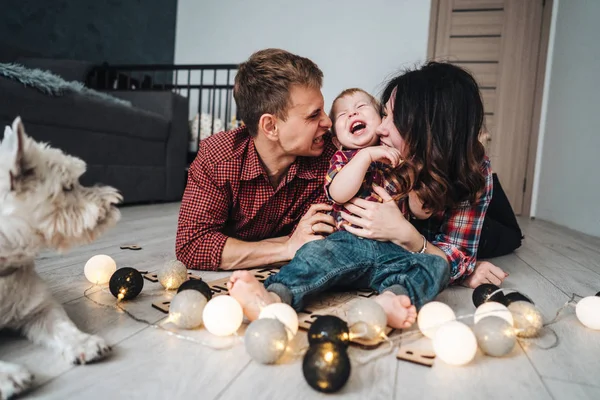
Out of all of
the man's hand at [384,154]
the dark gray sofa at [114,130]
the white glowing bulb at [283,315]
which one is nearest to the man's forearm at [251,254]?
the man's hand at [384,154]

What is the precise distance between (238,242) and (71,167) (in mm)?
638

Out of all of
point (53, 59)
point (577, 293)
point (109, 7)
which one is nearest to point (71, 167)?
point (577, 293)

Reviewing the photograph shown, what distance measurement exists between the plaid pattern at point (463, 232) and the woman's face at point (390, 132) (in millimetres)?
252

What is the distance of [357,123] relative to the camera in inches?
50.0

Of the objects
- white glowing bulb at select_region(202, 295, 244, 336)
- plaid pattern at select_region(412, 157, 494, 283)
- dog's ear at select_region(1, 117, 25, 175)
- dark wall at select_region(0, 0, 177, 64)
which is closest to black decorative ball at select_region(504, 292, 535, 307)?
plaid pattern at select_region(412, 157, 494, 283)

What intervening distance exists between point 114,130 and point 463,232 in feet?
7.63

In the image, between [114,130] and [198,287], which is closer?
[198,287]

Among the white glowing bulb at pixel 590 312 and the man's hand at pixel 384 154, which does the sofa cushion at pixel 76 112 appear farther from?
the white glowing bulb at pixel 590 312

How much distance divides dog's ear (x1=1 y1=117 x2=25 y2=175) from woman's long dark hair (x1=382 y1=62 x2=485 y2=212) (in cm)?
85

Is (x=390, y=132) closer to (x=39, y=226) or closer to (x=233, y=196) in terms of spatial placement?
(x=233, y=196)

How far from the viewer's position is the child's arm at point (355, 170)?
106cm

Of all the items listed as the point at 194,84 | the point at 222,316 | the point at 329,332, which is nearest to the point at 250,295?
the point at 222,316

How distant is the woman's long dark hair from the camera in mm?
1109

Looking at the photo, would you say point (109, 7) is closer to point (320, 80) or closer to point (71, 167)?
point (320, 80)
